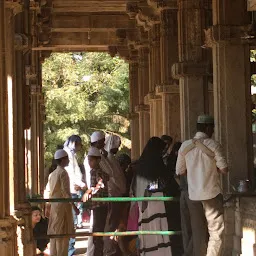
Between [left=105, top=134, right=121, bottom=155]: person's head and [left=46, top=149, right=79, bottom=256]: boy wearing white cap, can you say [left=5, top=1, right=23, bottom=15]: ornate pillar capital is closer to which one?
[left=46, top=149, right=79, bottom=256]: boy wearing white cap

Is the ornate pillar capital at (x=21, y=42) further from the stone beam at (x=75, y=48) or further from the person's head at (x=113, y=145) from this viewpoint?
the stone beam at (x=75, y=48)

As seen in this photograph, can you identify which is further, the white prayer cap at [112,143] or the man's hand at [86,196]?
the white prayer cap at [112,143]

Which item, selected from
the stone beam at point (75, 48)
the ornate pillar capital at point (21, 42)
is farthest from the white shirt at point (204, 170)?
the stone beam at point (75, 48)

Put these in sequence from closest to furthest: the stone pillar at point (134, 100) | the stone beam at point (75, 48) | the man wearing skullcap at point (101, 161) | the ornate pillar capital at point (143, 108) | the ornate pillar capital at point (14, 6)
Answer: the ornate pillar capital at point (14, 6), the man wearing skullcap at point (101, 161), the ornate pillar capital at point (143, 108), the stone pillar at point (134, 100), the stone beam at point (75, 48)

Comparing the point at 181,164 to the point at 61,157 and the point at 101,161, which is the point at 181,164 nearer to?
the point at 61,157

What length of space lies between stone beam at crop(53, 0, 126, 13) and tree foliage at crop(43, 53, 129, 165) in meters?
11.7

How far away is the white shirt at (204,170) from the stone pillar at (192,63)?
16.9ft

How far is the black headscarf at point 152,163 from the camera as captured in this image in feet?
35.1

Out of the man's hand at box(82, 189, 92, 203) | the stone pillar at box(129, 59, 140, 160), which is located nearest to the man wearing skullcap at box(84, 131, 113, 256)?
the man's hand at box(82, 189, 92, 203)

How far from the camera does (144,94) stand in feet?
78.5

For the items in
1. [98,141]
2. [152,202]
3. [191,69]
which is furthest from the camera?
[191,69]

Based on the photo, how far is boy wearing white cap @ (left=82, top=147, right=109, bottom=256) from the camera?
36.7 ft

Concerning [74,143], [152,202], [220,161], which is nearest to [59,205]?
[152,202]

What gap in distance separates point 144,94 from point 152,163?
13313 mm
